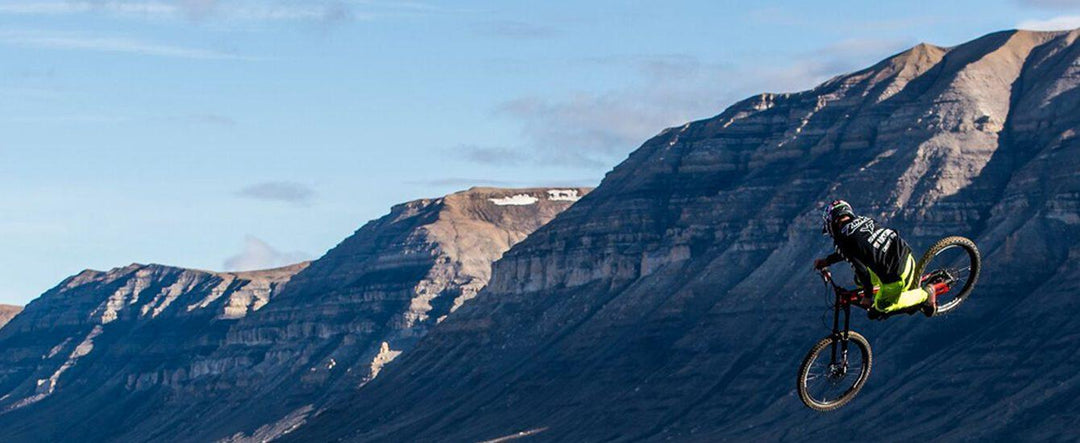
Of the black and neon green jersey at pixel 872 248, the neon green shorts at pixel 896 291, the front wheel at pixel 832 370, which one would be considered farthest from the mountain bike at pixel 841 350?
the black and neon green jersey at pixel 872 248

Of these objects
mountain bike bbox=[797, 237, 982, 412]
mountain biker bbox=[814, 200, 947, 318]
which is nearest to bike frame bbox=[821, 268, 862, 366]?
mountain bike bbox=[797, 237, 982, 412]

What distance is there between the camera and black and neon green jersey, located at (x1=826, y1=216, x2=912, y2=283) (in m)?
36.1

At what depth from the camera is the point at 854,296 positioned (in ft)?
121

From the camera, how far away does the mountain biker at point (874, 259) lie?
3616 cm

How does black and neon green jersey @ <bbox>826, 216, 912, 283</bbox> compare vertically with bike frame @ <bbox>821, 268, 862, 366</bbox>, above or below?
above

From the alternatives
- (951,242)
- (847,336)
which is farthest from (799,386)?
(951,242)

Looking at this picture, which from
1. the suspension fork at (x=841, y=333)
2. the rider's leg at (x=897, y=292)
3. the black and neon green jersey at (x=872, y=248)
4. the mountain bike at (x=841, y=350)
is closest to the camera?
the suspension fork at (x=841, y=333)

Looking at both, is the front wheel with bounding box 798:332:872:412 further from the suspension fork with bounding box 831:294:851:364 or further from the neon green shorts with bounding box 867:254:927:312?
the neon green shorts with bounding box 867:254:927:312

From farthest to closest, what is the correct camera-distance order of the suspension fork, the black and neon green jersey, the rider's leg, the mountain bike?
the rider's leg → the mountain bike → the black and neon green jersey → the suspension fork

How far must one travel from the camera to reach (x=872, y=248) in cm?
3625

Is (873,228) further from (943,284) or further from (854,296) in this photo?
(943,284)

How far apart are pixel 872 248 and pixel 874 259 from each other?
0.32 meters

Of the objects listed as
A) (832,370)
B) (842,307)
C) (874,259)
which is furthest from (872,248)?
(832,370)

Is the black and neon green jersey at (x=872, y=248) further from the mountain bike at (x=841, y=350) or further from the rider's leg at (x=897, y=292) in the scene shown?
the mountain bike at (x=841, y=350)
